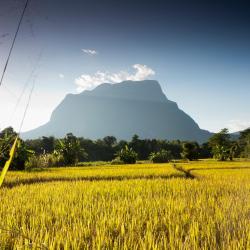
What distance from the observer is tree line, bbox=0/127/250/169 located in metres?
19.8

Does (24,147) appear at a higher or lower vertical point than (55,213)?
higher

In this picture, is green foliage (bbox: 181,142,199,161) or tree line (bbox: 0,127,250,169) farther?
green foliage (bbox: 181,142,199,161)

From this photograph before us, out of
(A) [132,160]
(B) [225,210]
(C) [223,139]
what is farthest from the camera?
(C) [223,139]

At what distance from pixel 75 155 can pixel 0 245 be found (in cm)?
2902

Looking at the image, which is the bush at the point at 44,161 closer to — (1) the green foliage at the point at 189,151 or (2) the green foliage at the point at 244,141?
(1) the green foliage at the point at 189,151

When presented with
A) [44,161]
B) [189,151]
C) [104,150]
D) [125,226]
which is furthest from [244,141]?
[125,226]

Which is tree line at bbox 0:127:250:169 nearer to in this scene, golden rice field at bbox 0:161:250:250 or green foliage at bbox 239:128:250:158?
green foliage at bbox 239:128:250:158

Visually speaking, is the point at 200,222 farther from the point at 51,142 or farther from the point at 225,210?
the point at 51,142

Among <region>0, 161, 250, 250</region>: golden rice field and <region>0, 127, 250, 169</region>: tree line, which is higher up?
<region>0, 127, 250, 169</region>: tree line

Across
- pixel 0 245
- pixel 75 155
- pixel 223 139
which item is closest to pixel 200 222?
pixel 0 245

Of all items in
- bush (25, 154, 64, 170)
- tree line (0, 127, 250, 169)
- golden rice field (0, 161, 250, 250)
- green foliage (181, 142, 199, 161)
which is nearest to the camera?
golden rice field (0, 161, 250, 250)

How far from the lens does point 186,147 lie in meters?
52.6

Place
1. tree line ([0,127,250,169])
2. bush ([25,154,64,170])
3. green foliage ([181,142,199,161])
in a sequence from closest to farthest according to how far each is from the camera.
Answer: tree line ([0,127,250,169])
bush ([25,154,64,170])
green foliage ([181,142,199,161])

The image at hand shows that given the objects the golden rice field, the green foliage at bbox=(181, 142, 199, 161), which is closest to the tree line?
the green foliage at bbox=(181, 142, 199, 161)
